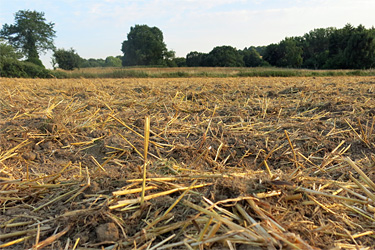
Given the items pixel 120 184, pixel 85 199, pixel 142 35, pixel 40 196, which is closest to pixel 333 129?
pixel 120 184

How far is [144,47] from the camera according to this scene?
2024 inches

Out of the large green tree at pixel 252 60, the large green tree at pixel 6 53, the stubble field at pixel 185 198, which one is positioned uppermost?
the large green tree at pixel 6 53

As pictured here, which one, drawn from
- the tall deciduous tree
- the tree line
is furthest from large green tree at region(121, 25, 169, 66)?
the tall deciduous tree

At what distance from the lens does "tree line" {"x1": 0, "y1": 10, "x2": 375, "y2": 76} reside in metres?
36.3

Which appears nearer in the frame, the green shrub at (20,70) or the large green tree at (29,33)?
the green shrub at (20,70)

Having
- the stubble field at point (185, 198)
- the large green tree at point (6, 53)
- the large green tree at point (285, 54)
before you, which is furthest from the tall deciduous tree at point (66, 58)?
the stubble field at point (185, 198)

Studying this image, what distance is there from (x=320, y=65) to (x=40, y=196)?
51.5m

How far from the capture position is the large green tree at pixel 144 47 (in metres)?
50.1

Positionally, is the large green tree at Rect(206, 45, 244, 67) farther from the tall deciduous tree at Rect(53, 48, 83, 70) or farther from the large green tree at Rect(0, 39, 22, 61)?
the large green tree at Rect(0, 39, 22, 61)

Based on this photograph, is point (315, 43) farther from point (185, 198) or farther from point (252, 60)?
point (185, 198)

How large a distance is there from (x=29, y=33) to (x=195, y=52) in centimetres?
2878

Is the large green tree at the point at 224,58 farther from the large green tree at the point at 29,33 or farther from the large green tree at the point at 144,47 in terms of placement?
the large green tree at the point at 29,33

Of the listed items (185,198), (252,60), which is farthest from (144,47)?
(185,198)

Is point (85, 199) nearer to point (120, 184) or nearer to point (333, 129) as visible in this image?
point (120, 184)
